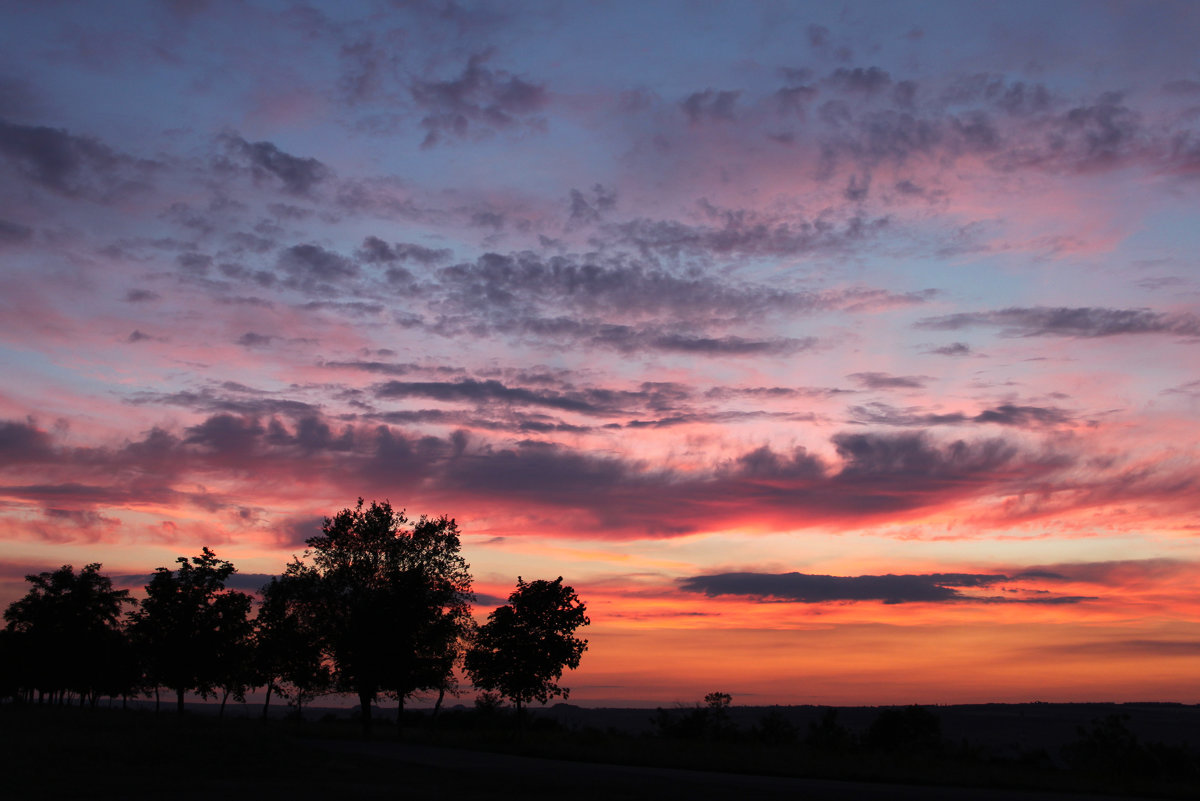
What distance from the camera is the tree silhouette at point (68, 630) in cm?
7956

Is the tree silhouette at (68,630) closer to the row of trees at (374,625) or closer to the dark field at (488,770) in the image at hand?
the row of trees at (374,625)

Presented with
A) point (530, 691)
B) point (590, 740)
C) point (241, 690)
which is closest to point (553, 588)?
point (530, 691)

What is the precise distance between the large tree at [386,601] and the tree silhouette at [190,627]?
16.4 metres

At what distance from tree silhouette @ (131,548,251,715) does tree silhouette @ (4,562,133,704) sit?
60.8 feet

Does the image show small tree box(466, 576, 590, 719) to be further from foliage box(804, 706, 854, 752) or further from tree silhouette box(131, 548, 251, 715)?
tree silhouette box(131, 548, 251, 715)

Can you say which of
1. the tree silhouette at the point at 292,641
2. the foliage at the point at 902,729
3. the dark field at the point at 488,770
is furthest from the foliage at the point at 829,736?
the tree silhouette at the point at 292,641

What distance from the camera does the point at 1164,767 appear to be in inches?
1631

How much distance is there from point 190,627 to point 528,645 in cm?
3026

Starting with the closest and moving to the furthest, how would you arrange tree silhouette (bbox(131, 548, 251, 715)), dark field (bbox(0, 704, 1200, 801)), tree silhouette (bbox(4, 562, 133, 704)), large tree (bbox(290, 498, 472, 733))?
1. dark field (bbox(0, 704, 1200, 801))
2. large tree (bbox(290, 498, 472, 733))
3. tree silhouette (bbox(131, 548, 251, 715))
4. tree silhouette (bbox(4, 562, 133, 704))

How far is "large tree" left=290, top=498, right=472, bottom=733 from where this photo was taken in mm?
51188

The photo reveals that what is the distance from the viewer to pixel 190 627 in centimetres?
6538

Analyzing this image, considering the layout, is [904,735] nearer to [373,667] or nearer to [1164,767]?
[1164,767]

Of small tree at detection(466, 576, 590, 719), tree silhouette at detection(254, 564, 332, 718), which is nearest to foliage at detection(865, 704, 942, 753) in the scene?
small tree at detection(466, 576, 590, 719)

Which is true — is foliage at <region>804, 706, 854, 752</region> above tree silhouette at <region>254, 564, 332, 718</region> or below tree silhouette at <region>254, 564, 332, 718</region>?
below
